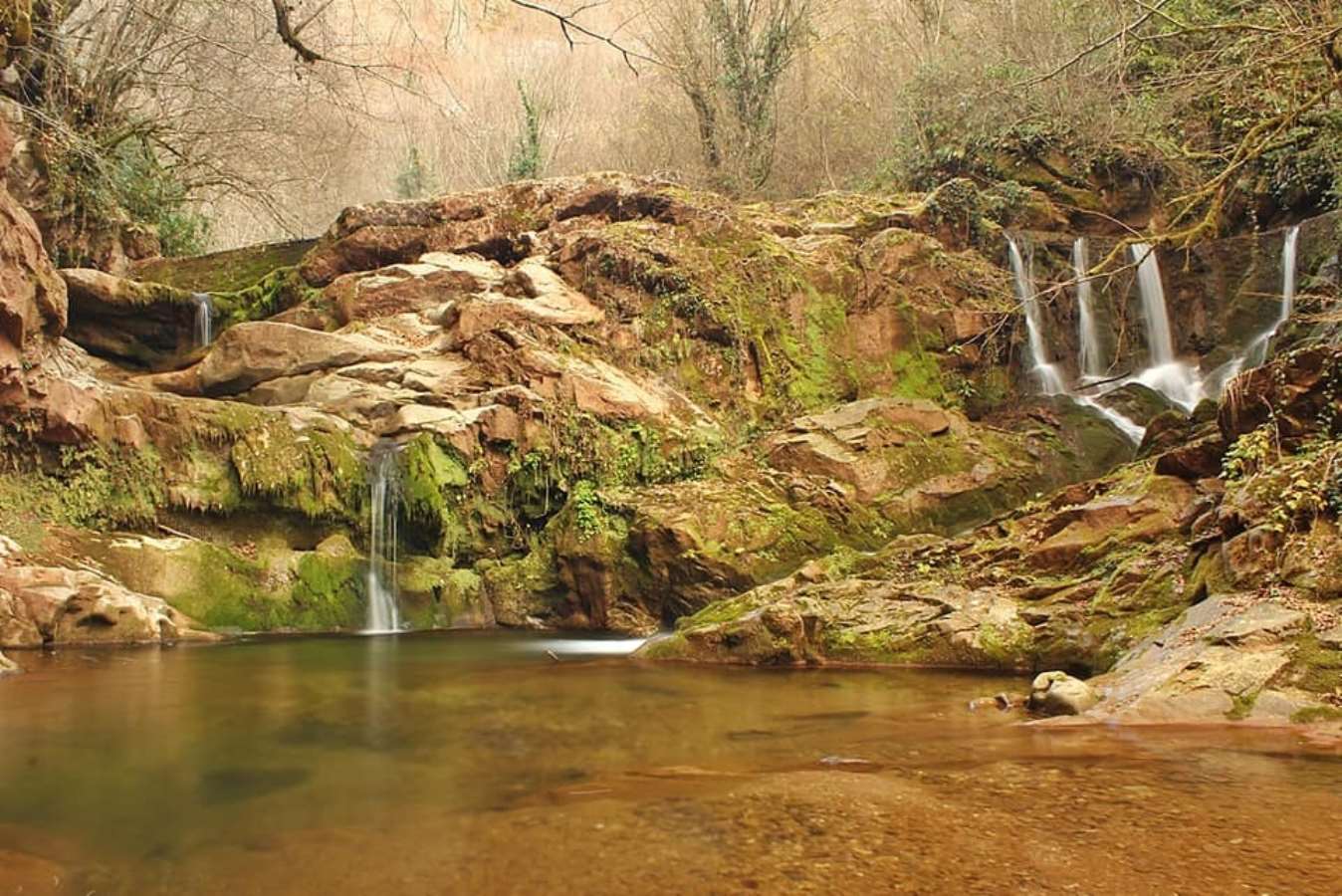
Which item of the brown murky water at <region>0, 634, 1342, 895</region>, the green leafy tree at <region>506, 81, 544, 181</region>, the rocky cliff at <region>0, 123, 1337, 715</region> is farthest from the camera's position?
the green leafy tree at <region>506, 81, 544, 181</region>

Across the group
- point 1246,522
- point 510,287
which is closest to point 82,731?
point 1246,522

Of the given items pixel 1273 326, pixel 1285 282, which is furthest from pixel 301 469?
pixel 1285 282

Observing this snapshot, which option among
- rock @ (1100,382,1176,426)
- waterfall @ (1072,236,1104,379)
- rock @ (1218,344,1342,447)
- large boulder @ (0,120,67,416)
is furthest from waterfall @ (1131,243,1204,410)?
large boulder @ (0,120,67,416)

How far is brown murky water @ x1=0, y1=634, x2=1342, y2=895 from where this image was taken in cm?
279

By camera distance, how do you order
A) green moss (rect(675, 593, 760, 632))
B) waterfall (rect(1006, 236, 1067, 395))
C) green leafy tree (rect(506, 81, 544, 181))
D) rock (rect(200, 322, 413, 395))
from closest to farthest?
1. green moss (rect(675, 593, 760, 632))
2. rock (rect(200, 322, 413, 395))
3. waterfall (rect(1006, 236, 1067, 395))
4. green leafy tree (rect(506, 81, 544, 181))

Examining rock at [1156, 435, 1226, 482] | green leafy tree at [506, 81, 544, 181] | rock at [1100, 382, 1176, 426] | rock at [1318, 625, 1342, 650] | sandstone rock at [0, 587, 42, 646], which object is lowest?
rock at [1318, 625, 1342, 650]

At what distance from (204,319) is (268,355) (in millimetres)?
3714

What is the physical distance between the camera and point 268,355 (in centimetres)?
1352

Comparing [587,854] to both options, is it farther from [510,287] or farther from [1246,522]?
[510,287]

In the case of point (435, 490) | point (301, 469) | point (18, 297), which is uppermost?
point (18, 297)

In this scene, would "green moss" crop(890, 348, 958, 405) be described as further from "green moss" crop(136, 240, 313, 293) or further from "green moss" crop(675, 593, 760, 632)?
"green moss" crop(136, 240, 313, 293)

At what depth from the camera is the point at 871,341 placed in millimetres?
15945

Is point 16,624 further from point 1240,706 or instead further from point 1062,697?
point 1240,706

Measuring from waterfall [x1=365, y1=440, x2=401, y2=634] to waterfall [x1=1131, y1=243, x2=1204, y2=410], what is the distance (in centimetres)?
1186
